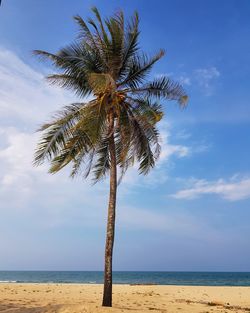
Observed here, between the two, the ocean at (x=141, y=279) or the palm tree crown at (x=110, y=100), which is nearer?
the palm tree crown at (x=110, y=100)

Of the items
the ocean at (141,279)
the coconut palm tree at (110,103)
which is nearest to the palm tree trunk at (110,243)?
the coconut palm tree at (110,103)

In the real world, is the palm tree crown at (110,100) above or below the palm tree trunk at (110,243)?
above

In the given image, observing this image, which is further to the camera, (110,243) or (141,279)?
(141,279)

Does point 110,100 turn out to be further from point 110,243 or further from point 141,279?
point 141,279

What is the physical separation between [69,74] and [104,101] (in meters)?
2.35

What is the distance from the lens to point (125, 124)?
17047 mm

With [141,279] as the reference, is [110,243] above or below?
below

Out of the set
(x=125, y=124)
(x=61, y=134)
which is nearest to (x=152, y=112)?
(x=125, y=124)

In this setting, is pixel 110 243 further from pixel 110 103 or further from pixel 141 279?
pixel 141 279

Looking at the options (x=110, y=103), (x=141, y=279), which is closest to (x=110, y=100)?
(x=110, y=103)

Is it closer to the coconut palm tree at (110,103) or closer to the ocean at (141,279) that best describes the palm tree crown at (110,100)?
the coconut palm tree at (110,103)

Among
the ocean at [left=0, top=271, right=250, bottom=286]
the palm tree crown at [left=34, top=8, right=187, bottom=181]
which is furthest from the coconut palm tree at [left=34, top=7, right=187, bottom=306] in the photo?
the ocean at [left=0, top=271, right=250, bottom=286]

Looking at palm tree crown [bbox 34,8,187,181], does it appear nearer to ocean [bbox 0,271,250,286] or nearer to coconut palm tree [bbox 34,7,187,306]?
coconut palm tree [bbox 34,7,187,306]

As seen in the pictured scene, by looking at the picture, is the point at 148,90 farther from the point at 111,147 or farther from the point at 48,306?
the point at 48,306
